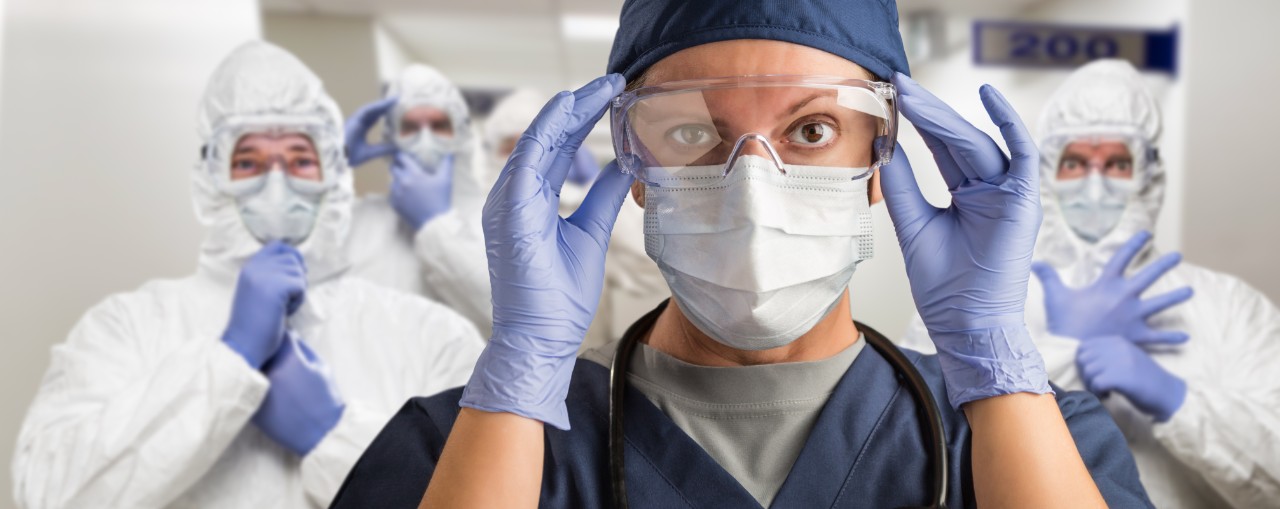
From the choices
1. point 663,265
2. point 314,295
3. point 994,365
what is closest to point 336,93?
point 314,295

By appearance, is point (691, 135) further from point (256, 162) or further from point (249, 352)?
point (256, 162)

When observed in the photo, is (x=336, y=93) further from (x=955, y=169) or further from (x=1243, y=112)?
(x=1243, y=112)

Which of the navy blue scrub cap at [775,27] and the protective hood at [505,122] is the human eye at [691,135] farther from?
the protective hood at [505,122]

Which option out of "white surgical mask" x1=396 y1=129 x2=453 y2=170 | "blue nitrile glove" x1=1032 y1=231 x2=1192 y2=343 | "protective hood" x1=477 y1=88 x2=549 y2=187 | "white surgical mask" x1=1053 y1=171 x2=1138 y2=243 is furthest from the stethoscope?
"protective hood" x1=477 y1=88 x2=549 y2=187

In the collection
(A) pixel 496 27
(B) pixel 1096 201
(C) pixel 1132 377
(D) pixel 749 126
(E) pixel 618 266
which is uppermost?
(A) pixel 496 27

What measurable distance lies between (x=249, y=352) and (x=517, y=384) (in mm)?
1121

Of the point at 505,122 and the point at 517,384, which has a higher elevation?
the point at 505,122

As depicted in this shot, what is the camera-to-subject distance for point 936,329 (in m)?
1.06

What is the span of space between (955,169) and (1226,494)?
148 cm

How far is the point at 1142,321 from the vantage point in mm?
2236

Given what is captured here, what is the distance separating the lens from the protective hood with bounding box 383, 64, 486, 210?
303 centimetres

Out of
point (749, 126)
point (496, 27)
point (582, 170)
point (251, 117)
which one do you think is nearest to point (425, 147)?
point (251, 117)

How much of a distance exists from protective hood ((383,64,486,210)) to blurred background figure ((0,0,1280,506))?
3cm

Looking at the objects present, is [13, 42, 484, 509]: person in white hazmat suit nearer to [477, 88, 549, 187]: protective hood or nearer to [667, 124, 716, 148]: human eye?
[667, 124, 716, 148]: human eye
